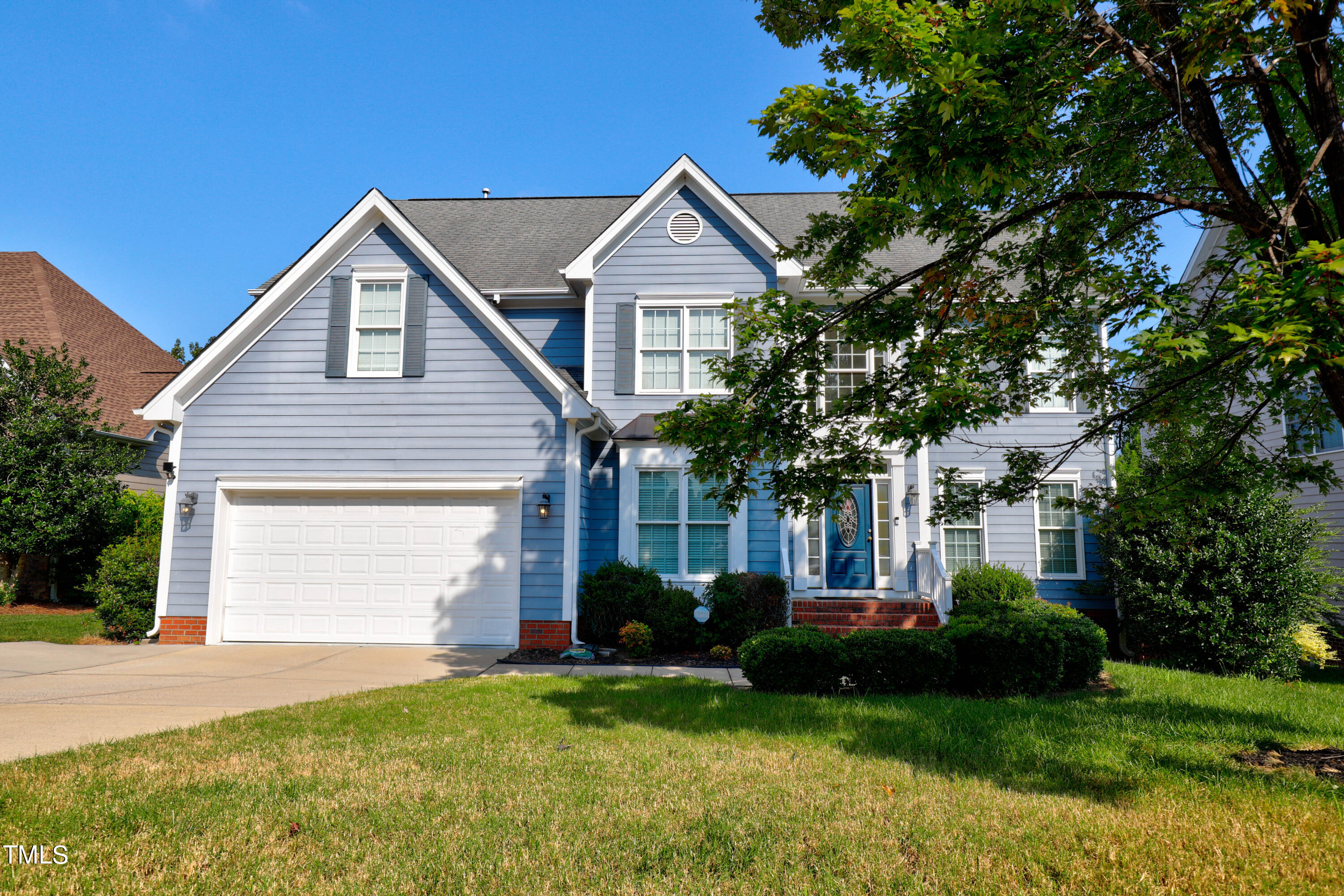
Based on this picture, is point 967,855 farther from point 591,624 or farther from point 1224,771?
point 591,624

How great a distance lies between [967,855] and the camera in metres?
3.69

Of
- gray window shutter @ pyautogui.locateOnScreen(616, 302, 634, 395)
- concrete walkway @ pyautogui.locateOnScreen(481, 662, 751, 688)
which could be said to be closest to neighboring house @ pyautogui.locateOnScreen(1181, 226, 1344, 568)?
gray window shutter @ pyautogui.locateOnScreen(616, 302, 634, 395)

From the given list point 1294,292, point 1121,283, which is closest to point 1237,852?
point 1294,292

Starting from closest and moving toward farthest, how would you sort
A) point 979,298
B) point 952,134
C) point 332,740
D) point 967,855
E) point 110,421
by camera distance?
point 967,855 → point 952,134 → point 332,740 → point 979,298 → point 110,421

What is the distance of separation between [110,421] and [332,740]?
17.2 metres

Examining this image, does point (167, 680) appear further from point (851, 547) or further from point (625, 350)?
point (851, 547)

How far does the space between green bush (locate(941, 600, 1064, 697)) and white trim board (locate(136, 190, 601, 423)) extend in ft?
20.8

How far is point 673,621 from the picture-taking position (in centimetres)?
1137

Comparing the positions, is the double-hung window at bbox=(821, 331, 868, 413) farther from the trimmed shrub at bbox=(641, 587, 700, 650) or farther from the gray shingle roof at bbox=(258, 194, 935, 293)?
the trimmed shrub at bbox=(641, 587, 700, 650)

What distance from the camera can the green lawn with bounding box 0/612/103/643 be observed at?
11883 mm

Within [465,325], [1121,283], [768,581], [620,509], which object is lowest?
[768,581]

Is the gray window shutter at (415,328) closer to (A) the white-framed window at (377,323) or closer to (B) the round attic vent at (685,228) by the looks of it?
(A) the white-framed window at (377,323)

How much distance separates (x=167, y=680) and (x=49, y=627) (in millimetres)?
6789

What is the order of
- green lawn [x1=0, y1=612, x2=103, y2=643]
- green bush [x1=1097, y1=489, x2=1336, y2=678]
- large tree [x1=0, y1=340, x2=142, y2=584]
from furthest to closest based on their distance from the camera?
large tree [x1=0, y1=340, x2=142, y2=584], green lawn [x1=0, y1=612, x2=103, y2=643], green bush [x1=1097, y1=489, x2=1336, y2=678]
